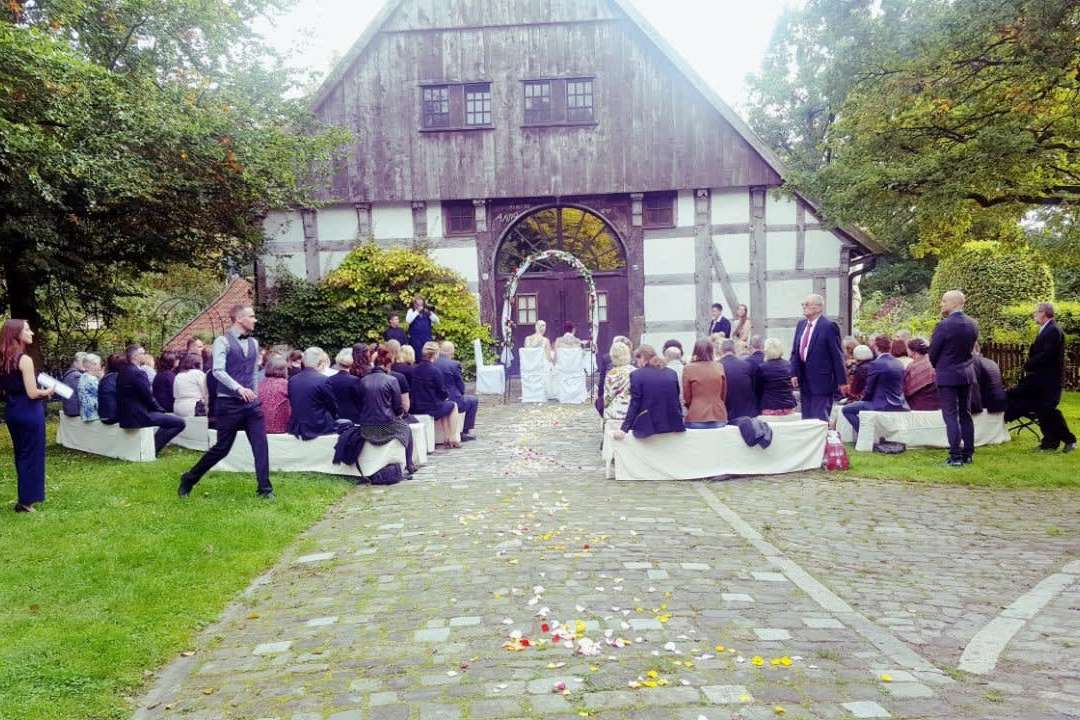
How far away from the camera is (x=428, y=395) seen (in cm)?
1138

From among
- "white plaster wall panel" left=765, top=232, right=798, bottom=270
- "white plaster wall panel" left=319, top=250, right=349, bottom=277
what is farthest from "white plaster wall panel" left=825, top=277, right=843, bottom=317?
"white plaster wall panel" left=319, top=250, right=349, bottom=277

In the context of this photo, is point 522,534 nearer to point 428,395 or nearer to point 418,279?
point 428,395

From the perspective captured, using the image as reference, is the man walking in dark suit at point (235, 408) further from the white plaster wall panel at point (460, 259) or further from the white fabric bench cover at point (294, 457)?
the white plaster wall panel at point (460, 259)

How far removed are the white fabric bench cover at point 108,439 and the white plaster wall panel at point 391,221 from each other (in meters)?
8.64

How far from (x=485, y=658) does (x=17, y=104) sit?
9293mm

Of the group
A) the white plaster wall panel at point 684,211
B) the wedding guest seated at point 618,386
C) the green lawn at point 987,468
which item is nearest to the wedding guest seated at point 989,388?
the green lawn at point 987,468

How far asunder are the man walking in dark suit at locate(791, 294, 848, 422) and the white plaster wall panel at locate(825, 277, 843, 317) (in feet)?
30.7

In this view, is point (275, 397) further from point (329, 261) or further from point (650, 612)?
point (329, 261)

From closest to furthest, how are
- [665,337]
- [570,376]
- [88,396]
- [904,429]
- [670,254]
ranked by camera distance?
[904,429] < [88,396] < [570,376] < [670,254] < [665,337]

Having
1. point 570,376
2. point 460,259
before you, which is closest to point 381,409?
point 570,376

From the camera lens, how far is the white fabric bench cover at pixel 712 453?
9.16m

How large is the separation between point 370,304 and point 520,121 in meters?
5.17

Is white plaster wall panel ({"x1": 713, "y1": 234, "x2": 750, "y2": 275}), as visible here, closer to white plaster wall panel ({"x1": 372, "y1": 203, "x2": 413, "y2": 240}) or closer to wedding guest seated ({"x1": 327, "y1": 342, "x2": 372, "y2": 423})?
white plaster wall panel ({"x1": 372, "y1": 203, "x2": 413, "y2": 240})

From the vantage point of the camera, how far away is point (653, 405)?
29.6ft
